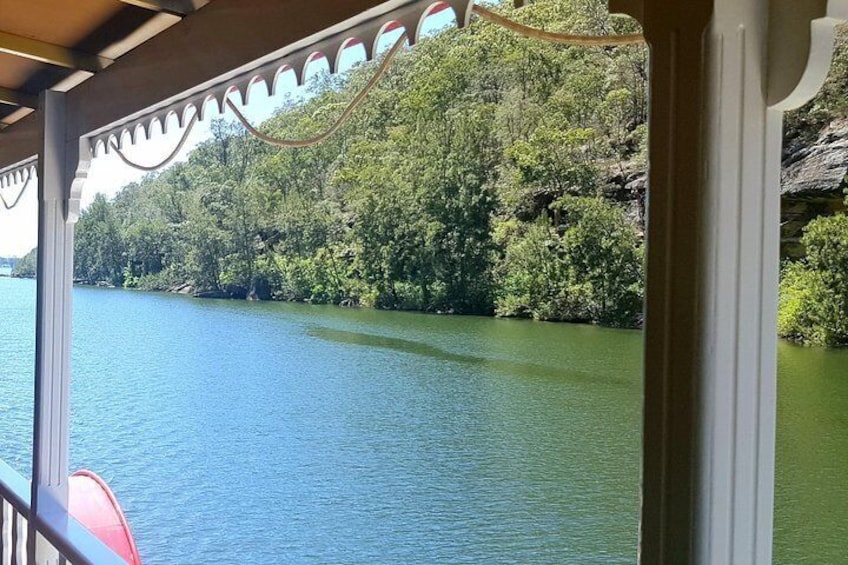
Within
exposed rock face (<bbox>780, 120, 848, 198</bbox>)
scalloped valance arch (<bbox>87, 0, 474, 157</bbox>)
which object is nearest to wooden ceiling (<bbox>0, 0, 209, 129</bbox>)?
scalloped valance arch (<bbox>87, 0, 474, 157</bbox>)

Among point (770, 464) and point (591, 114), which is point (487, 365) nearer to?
point (591, 114)

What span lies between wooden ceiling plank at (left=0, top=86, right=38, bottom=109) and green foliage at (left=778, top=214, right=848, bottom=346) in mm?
11331

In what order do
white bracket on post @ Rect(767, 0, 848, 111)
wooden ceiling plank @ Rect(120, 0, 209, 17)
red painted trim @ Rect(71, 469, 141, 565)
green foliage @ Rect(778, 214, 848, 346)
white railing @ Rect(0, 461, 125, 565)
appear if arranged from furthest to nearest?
green foliage @ Rect(778, 214, 848, 346) < red painted trim @ Rect(71, 469, 141, 565) < white railing @ Rect(0, 461, 125, 565) < wooden ceiling plank @ Rect(120, 0, 209, 17) < white bracket on post @ Rect(767, 0, 848, 111)

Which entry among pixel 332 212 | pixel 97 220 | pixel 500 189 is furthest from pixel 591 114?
pixel 97 220

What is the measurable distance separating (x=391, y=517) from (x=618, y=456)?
3680 mm

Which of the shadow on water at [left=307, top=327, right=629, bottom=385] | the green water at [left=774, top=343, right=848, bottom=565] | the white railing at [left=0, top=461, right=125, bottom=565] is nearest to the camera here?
the white railing at [left=0, top=461, right=125, bottom=565]

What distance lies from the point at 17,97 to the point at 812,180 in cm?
1264

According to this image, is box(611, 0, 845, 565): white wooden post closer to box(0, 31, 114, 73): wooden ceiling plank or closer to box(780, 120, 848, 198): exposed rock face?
box(0, 31, 114, 73): wooden ceiling plank

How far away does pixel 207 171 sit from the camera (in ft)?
83.3

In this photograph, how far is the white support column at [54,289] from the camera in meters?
1.97

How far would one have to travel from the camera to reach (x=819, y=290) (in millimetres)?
11859

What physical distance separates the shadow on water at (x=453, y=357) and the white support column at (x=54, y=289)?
13429 mm

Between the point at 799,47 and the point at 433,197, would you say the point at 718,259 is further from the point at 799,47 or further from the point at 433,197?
the point at 433,197

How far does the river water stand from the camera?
11424 millimetres
